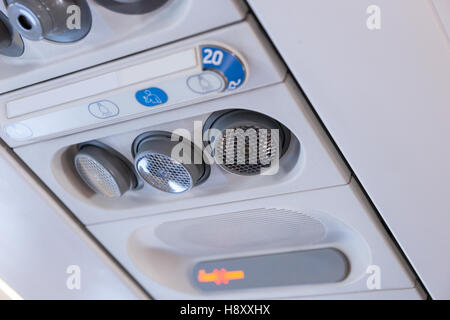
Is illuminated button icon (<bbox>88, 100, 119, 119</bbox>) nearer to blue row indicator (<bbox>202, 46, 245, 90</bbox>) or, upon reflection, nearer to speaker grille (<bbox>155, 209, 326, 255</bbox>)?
blue row indicator (<bbox>202, 46, 245, 90</bbox>)

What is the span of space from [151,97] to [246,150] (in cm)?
17

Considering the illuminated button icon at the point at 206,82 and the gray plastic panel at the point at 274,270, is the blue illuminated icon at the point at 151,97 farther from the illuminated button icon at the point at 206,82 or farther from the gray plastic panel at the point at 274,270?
the gray plastic panel at the point at 274,270

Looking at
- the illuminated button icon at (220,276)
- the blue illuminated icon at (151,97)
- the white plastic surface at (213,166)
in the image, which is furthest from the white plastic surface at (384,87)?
the illuminated button icon at (220,276)

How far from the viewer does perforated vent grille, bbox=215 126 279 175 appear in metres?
0.75

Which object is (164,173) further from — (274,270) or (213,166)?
(274,270)

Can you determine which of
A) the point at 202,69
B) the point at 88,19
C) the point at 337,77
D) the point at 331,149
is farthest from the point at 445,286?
the point at 88,19

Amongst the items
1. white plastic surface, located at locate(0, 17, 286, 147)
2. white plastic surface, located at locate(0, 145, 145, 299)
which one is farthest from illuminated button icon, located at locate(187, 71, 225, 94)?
white plastic surface, located at locate(0, 145, 145, 299)

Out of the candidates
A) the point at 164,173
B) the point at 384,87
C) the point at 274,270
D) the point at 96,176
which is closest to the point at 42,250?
the point at 96,176

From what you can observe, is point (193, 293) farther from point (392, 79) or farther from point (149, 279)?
point (392, 79)

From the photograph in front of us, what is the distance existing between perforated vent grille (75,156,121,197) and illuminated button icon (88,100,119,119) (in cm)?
13

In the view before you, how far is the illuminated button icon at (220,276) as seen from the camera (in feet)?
3.31

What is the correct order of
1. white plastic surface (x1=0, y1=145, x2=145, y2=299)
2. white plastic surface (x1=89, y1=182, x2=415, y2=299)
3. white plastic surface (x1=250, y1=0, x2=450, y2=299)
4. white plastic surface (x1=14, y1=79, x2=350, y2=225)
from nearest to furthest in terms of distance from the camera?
white plastic surface (x1=250, y1=0, x2=450, y2=299), white plastic surface (x1=14, y1=79, x2=350, y2=225), white plastic surface (x1=89, y1=182, x2=415, y2=299), white plastic surface (x1=0, y1=145, x2=145, y2=299)

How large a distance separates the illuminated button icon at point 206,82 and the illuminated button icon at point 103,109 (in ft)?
0.43

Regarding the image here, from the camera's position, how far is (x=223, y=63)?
2.09 feet
